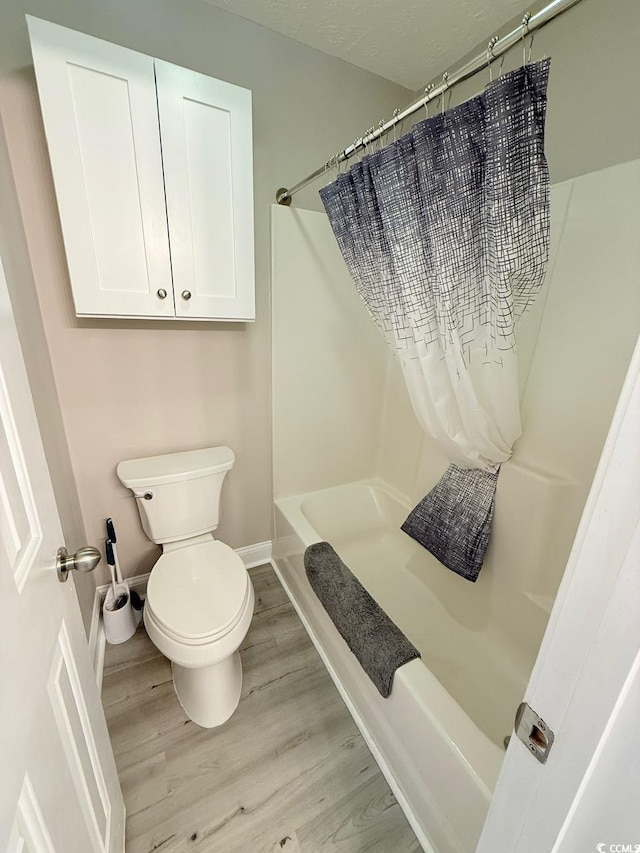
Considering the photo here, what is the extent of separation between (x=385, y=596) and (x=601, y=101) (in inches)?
79.6

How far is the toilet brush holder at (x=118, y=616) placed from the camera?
1.48m

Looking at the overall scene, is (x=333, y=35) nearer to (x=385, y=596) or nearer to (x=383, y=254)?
(x=383, y=254)

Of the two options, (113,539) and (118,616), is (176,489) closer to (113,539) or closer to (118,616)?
(113,539)

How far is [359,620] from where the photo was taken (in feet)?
3.84

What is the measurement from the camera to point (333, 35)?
134cm

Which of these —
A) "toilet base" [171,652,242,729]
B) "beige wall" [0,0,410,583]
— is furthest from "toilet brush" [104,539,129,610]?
"toilet base" [171,652,242,729]

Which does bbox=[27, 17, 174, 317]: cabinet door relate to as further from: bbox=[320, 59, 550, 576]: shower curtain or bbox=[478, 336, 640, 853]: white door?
bbox=[478, 336, 640, 853]: white door

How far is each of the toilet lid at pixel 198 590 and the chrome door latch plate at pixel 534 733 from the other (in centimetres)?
94

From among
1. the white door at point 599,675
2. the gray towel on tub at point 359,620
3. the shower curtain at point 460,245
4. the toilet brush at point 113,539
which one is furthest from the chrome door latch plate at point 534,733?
the toilet brush at point 113,539

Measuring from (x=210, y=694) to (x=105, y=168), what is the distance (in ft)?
5.99

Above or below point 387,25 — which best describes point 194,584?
below

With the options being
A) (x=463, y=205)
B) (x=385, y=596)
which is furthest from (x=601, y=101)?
(x=385, y=596)

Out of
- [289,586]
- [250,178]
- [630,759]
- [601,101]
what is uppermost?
[601,101]

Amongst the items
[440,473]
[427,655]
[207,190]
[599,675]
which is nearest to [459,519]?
[440,473]
